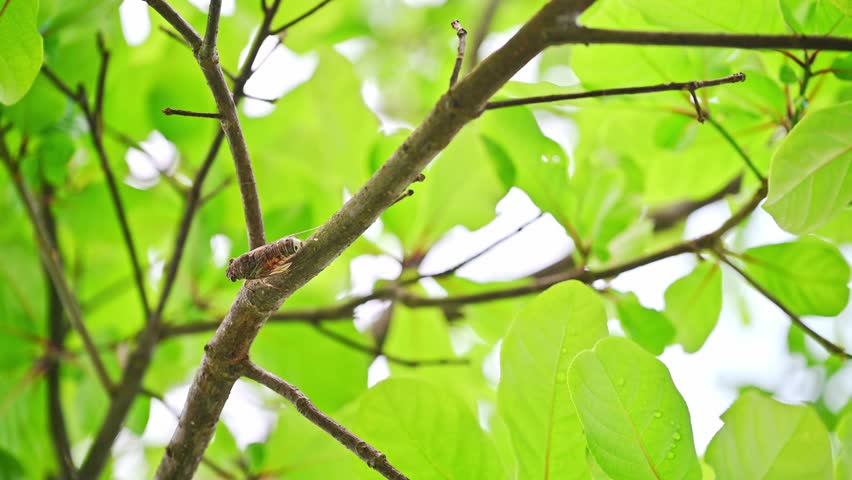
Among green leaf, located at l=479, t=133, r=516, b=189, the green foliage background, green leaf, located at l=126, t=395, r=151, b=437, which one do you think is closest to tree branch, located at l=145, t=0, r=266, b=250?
the green foliage background

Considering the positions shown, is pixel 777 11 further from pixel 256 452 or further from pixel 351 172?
pixel 256 452

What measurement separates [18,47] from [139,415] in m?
0.44

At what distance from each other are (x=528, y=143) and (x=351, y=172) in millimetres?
172

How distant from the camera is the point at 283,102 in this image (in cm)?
68

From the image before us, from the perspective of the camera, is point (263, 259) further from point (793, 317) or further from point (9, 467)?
point (9, 467)

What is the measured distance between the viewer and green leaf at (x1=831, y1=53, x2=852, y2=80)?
419 millimetres

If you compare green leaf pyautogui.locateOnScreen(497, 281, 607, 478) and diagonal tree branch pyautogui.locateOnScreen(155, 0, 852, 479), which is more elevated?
diagonal tree branch pyautogui.locateOnScreen(155, 0, 852, 479)

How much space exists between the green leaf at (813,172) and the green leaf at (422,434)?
203 millimetres

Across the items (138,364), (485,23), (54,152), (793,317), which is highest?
(485,23)

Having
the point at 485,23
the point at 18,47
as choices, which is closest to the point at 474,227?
the point at 18,47

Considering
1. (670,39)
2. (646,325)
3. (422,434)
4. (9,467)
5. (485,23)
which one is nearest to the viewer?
(670,39)

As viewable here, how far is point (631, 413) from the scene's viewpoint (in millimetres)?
357

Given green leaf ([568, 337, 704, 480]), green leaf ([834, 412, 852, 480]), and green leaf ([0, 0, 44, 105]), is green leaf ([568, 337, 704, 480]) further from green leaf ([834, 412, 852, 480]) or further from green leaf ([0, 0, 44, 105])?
green leaf ([0, 0, 44, 105])

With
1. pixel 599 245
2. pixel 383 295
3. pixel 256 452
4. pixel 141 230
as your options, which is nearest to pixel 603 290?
pixel 599 245
